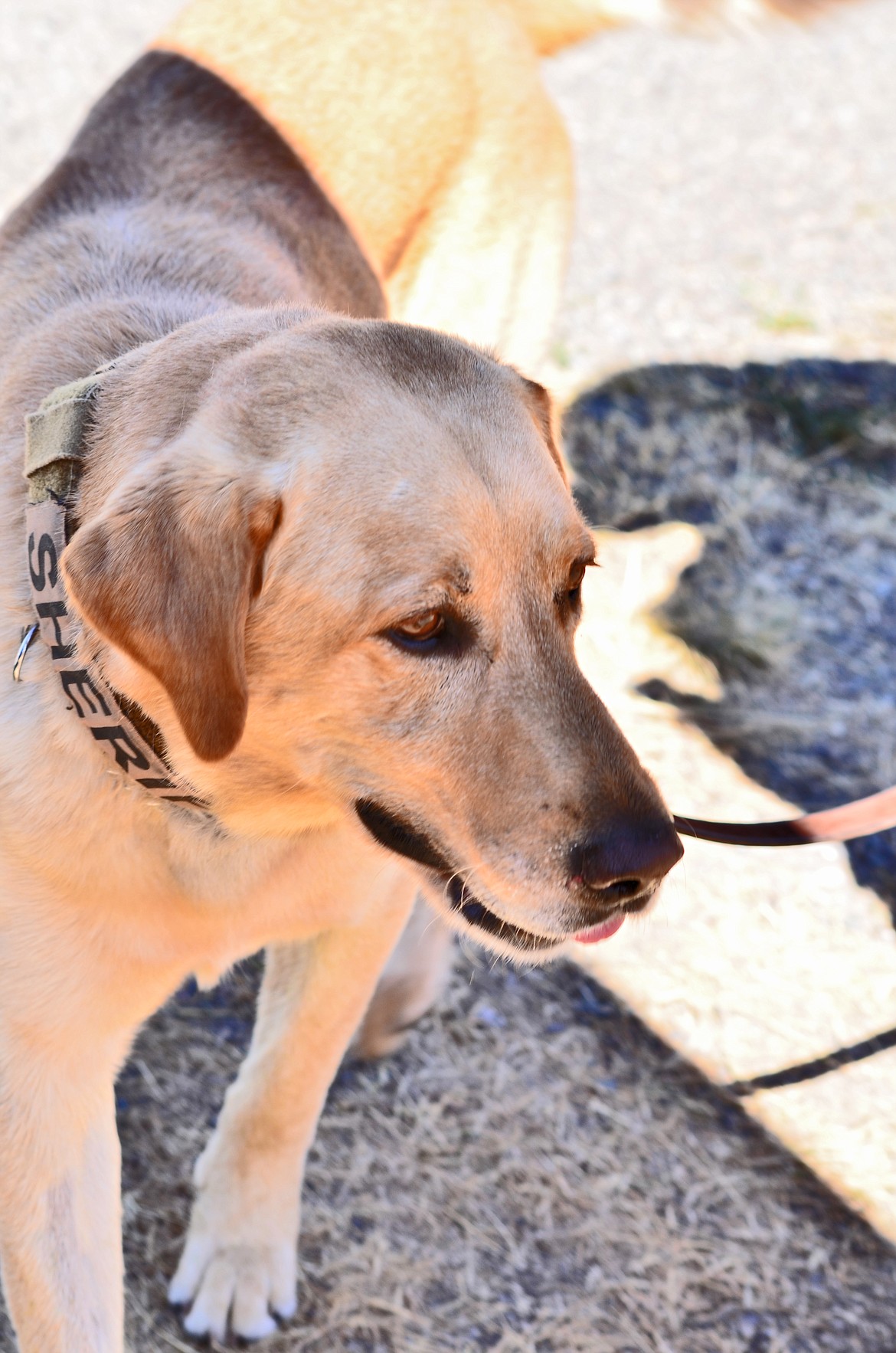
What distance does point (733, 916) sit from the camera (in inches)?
146

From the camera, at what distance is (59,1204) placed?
2.22 metres

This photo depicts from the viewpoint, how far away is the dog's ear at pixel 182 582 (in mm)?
1896

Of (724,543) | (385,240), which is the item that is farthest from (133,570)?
(724,543)

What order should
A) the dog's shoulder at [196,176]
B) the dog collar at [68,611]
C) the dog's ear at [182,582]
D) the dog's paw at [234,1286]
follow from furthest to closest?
the dog's shoulder at [196,176] < the dog's paw at [234,1286] < the dog collar at [68,611] < the dog's ear at [182,582]

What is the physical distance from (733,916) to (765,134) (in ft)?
17.2

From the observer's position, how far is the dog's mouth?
2123 mm

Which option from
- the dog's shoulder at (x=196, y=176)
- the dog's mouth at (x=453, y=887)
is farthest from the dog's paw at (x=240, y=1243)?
the dog's shoulder at (x=196, y=176)

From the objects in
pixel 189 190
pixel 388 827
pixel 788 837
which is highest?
pixel 189 190

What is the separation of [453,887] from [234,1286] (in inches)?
43.3

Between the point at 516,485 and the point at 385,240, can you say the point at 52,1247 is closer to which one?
the point at 516,485

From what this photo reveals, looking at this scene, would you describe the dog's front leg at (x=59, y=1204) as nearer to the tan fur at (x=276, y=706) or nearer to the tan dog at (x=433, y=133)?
the tan fur at (x=276, y=706)

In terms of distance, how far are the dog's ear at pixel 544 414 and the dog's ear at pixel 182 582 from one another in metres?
0.58

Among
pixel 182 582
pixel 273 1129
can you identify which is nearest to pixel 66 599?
pixel 182 582

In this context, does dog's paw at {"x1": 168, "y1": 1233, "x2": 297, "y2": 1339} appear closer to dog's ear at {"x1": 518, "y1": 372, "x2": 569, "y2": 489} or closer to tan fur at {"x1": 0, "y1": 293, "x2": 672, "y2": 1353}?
tan fur at {"x1": 0, "y1": 293, "x2": 672, "y2": 1353}
